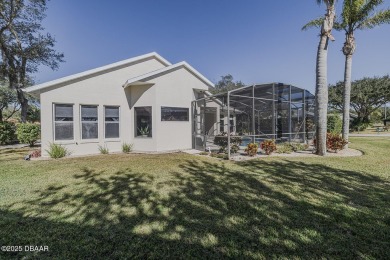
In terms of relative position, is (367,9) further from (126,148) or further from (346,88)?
(126,148)

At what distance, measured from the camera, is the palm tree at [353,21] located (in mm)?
10961

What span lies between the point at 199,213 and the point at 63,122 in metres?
10.2

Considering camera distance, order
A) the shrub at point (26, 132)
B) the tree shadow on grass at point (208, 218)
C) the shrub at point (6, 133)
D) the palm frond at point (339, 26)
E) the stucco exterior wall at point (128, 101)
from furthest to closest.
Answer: the shrub at point (6, 133), the shrub at point (26, 132), the palm frond at point (339, 26), the stucco exterior wall at point (128, 101), the tree shadow on grass at point (208, 218)

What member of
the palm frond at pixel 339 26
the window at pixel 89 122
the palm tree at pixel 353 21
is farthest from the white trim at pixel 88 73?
the palm tree at pixel 353 21

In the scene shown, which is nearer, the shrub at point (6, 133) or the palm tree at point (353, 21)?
the palm tree at point (353, 21)

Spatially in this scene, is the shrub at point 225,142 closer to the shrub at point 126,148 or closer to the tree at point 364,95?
the shrub at point 126,148

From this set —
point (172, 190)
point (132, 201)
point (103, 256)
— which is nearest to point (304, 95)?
point (172, 190)

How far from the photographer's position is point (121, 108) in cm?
1238

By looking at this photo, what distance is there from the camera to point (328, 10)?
32.4 ft

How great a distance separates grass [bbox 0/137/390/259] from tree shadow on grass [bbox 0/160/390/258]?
0.02 m

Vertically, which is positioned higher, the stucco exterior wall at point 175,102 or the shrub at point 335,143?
the stucco exterior wall at point 175,102

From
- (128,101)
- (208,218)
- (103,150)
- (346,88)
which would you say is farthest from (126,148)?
(346,88)

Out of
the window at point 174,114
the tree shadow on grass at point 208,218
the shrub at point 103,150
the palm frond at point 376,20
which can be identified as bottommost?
the tree shadow on grass at point 208,218

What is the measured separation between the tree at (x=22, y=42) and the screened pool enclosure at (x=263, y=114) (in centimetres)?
1501
